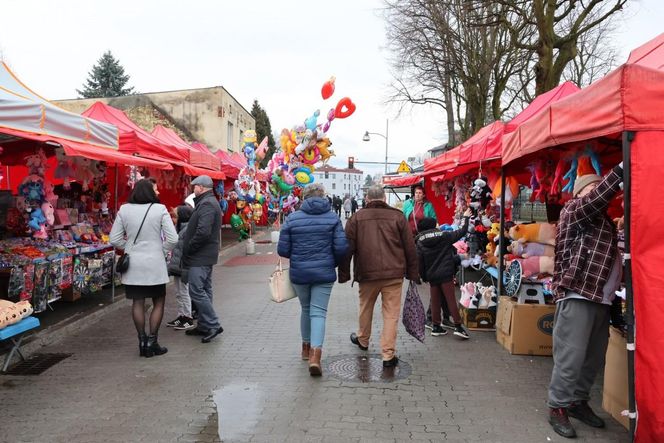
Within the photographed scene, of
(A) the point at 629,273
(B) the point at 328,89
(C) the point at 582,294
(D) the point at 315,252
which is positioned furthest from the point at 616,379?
(B) the point at 328,89

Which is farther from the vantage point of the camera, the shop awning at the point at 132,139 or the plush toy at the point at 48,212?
the shop awning at the point at 132,139

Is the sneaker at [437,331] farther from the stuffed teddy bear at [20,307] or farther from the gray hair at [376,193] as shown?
the stuffed teddy bear at [20,307]

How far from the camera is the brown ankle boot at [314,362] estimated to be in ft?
16.1

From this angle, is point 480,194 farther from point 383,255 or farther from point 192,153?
point 192,153

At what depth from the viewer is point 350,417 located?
4.01 meters

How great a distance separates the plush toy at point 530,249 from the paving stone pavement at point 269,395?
1077 mm

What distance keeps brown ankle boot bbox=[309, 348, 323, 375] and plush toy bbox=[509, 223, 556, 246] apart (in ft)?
9.98

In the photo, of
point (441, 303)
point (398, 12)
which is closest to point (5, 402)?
point (441, 303)

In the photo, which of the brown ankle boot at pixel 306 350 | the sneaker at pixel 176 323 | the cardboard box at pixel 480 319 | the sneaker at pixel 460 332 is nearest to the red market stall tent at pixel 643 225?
the sneaker at pixel 460 332

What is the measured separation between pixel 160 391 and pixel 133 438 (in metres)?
0.88

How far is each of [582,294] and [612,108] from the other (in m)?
1.26

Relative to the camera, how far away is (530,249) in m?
6.29

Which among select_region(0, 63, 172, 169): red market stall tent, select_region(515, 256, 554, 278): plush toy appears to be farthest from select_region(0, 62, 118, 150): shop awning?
select_region(515, 256, 554, 278): plush toy

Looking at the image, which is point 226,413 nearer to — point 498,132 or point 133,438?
point 133,438
